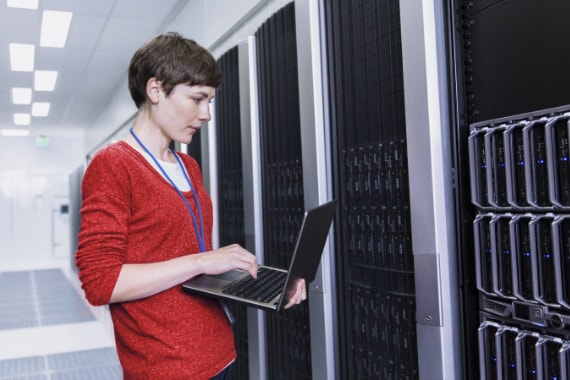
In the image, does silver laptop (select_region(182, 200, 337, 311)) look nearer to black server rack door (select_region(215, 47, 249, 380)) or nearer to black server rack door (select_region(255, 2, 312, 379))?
black server rack door (select_region(255, 2, 312, 379))

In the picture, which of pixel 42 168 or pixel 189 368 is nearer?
pixel 189 368

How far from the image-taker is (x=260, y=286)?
3.48 ft

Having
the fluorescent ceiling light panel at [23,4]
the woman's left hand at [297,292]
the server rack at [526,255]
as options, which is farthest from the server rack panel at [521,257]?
→ the fluorescent ceiling light panel at [23,4]

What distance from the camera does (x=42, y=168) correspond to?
463 inches

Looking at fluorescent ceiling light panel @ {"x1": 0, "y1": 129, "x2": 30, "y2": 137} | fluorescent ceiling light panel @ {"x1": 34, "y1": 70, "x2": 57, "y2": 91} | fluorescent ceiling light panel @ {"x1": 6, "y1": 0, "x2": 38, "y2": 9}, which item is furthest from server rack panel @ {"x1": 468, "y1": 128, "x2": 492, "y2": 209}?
fluorescent ceiling light panel @ {"x1": 0, "y1": 129, "x2": 30, "y2": 137}

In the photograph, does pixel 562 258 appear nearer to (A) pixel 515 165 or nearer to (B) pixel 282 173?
(A) pixel 515 165

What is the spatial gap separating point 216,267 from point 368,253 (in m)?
0.68

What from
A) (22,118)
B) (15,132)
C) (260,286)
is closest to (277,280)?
(260,286)

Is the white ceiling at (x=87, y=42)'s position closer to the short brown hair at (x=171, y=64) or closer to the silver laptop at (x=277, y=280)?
the short brown hair at (x=171, y=64)

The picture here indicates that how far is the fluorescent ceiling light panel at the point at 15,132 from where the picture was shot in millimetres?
10639

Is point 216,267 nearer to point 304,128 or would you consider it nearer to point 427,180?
point 427,180

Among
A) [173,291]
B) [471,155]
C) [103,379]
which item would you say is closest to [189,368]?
[173,291]

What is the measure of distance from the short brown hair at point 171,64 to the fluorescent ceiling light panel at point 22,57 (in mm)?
4489

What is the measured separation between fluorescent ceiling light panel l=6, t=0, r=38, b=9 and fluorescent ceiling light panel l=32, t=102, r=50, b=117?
4.34m
